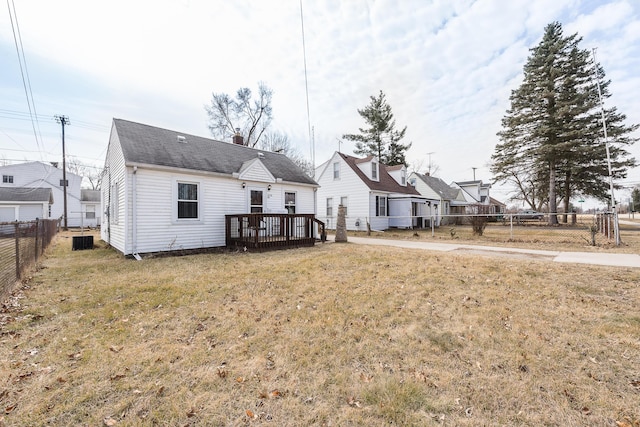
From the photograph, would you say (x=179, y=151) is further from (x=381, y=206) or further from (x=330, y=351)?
(x=381, y=206)

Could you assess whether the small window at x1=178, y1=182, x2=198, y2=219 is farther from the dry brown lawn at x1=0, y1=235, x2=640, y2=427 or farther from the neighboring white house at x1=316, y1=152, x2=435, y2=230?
the neighboring white house at x1=316, y1=152, x2=435, y2=230

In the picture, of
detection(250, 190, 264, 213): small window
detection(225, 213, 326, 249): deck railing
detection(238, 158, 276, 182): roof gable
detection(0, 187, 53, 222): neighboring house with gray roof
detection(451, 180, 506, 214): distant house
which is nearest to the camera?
detection(225, 213, 326, 249): deck railing

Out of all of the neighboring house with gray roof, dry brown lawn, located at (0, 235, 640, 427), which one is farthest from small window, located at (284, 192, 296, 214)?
the neighboring house with gray roof

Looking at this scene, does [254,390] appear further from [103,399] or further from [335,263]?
[335,263]

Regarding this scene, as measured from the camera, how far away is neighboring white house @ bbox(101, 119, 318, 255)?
29.7 ft

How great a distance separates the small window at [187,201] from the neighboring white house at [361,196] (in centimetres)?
1148

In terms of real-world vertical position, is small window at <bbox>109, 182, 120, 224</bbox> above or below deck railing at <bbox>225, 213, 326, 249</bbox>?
above

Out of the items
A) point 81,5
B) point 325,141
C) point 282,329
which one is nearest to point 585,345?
point 282,329

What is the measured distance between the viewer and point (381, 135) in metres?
32.9

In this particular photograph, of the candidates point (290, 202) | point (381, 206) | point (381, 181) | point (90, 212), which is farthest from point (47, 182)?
point (381, 206)

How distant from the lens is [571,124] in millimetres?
20875

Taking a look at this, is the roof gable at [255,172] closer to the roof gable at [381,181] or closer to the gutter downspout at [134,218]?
the gutter downspout at [134,218]

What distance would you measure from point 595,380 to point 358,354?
91.2 inches

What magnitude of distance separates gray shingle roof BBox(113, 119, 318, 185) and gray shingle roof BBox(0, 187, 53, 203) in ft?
69.3
